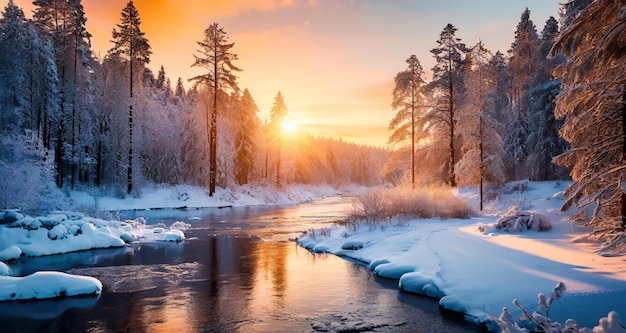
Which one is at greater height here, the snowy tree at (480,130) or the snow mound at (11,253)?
the snowy tree at (480,130)

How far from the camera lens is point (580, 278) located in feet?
31.1

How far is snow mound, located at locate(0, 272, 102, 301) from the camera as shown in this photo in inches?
447

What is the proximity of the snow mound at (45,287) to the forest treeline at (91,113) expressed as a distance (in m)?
14.4

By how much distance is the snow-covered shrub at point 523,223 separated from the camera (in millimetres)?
16250

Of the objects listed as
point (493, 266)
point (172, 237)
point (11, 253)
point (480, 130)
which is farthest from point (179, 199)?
point (493, 266)

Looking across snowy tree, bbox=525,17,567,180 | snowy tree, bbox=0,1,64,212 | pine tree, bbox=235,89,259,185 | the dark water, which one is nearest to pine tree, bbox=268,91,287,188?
pine tree, bbox=235,89,259,185

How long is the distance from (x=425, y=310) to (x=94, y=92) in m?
41.1

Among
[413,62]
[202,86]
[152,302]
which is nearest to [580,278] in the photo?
[152,302]

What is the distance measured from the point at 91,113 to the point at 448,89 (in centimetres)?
3200

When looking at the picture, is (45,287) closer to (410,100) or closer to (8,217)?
(8,217)

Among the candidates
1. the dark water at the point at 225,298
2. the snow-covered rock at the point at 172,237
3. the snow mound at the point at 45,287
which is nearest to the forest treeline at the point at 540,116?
the dark water at the point at 225,298

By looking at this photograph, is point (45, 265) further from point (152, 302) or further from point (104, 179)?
point (104, 179)

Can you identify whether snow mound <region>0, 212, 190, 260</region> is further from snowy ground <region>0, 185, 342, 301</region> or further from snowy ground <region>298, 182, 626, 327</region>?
snowy ground <region>298, 182, 626, 327</region>

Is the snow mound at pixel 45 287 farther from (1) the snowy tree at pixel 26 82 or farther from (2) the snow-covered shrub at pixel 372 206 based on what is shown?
(1) the snowy tree at pixel 26 82
